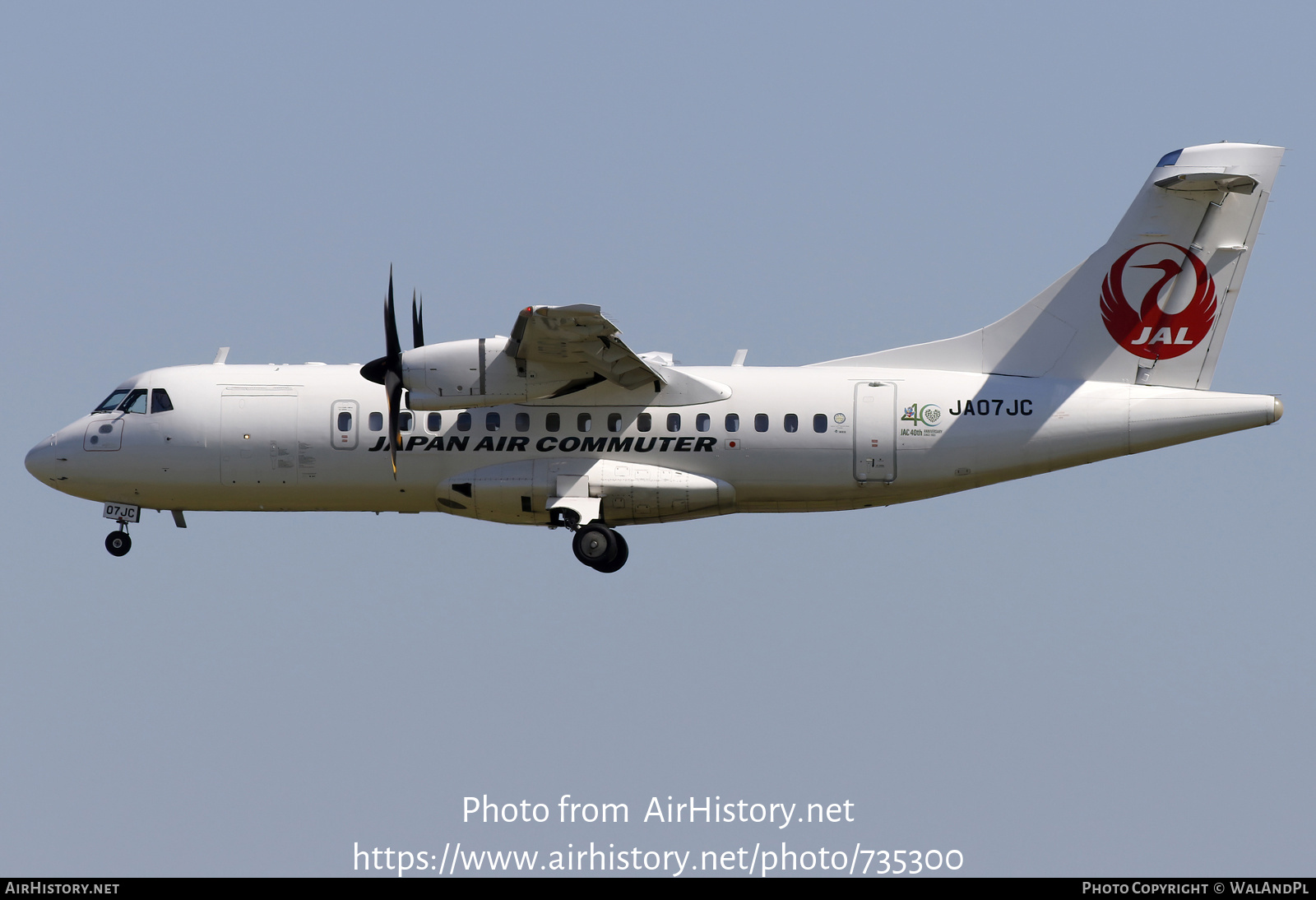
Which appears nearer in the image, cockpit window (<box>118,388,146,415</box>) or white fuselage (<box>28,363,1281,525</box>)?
white fuselage (<box>28,363,1281,525</box>)

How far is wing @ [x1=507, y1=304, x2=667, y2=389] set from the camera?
72.6ft

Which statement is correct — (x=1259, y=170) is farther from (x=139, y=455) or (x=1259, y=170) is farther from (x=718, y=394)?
(x=139, y=455)

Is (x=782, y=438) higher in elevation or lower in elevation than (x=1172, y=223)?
lower

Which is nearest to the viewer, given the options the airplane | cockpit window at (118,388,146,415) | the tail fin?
the airplane

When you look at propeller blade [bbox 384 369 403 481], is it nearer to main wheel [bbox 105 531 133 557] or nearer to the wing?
the wing

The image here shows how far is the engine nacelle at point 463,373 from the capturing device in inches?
911

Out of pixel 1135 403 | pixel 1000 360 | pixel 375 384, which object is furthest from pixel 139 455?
pixel 1135 403

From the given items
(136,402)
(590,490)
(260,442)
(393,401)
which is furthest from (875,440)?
(136,402)

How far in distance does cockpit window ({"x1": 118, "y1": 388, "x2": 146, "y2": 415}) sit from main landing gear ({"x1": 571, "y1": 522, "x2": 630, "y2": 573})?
728cm

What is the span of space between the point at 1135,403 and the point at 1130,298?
1732 mm

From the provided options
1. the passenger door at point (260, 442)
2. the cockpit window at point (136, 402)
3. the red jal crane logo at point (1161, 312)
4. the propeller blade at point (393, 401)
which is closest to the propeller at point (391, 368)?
the propeller blade at point (393, 401)

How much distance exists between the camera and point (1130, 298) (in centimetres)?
2458

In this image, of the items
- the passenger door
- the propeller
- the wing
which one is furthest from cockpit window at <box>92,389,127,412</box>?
the wing

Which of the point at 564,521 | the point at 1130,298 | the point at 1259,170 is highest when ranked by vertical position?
the point at 1259,170
